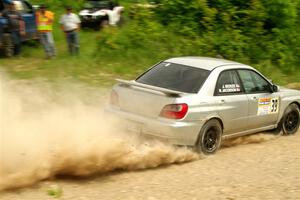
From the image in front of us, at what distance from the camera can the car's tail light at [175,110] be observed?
7.58 m

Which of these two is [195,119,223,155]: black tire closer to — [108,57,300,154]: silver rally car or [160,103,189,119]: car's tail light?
[108,57,300,154]: silver rally car

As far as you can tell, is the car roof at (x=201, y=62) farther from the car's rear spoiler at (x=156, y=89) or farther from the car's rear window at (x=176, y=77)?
the car's rear spoiler at (x=156, y=89)

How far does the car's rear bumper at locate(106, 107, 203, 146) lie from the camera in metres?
7.55

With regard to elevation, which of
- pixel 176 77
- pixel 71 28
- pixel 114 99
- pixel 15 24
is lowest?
pixel 114 99

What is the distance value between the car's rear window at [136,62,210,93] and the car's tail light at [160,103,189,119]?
1.57ft

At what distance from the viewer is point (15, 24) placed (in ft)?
53.9

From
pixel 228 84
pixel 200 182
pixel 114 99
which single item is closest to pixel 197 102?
pixel 228 84

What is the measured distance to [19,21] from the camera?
1673cm

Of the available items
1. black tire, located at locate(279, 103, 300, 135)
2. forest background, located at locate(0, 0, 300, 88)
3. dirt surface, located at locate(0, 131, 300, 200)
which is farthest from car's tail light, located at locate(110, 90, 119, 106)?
forest background, located at locate(0, 0, 300, 88)

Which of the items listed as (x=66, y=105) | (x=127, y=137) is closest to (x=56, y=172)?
(x=127, y=137)

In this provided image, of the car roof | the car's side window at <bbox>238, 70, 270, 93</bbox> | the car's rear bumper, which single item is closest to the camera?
the car's rear bumper

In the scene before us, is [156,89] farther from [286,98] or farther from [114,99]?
[286,98]

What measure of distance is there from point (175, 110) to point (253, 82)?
2150mm

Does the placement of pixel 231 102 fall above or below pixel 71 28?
below
